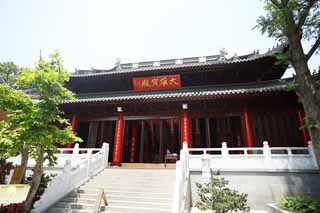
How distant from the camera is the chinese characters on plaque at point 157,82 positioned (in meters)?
12.4

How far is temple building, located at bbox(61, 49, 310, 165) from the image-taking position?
887cm

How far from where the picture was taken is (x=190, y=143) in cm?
937

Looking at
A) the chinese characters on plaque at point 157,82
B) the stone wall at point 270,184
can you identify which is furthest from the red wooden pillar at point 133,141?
the stone wall at point 270,184

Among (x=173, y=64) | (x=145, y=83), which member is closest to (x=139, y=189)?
(x=145, y=83)

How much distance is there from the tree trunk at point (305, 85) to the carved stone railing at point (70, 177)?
7.66 metres

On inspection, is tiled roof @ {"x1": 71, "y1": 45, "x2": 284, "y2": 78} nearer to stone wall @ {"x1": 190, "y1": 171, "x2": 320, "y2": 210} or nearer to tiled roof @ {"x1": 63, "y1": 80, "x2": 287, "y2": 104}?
tiled roof @ {"x1": 63, "y1": 80, "x2": 287, "y2": 104}

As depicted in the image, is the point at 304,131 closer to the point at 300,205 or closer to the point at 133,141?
the point at 300,205

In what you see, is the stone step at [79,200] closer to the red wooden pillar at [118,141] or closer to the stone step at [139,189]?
the stone step at [139,189]

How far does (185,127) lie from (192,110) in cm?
103

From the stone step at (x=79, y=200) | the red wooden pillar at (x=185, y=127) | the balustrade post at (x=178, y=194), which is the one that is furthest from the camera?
the red wooden pillar at (x=185, y=127)

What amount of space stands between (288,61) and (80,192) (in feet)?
27.0

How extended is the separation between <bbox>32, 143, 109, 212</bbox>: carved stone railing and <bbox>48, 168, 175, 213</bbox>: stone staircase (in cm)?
21

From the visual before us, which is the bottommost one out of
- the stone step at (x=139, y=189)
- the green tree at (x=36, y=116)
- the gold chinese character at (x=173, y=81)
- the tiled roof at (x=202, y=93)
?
the stone step at (x=139, y=189)

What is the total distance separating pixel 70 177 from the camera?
6.96 m
